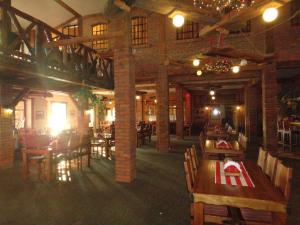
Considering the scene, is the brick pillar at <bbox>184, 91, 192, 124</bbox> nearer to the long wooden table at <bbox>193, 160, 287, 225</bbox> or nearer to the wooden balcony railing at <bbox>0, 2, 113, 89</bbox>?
the wooden balcony railing at <bbox>0, 2, 113, 89</bbox>

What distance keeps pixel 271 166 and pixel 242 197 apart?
125cm

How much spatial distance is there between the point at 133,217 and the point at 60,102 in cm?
1306

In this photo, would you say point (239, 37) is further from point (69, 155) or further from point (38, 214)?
point (38, 214)

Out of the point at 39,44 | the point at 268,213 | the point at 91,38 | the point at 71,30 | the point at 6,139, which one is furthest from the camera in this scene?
the point at 71,30

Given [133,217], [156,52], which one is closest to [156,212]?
[133,217]

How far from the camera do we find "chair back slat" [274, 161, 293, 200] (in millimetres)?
2289

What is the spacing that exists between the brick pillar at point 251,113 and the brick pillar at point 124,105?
8.70 metres

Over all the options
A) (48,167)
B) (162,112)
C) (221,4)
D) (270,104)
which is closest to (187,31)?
(162,112)

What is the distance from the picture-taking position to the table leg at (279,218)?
2.19 metres

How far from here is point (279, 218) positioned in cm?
222

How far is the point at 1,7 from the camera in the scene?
4.48 m

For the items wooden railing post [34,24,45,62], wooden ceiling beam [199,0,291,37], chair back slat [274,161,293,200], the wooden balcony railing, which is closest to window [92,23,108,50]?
the wooden balcony railing

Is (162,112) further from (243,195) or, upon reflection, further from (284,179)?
(243,195)

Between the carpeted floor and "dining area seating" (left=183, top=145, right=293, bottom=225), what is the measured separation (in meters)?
0.92
